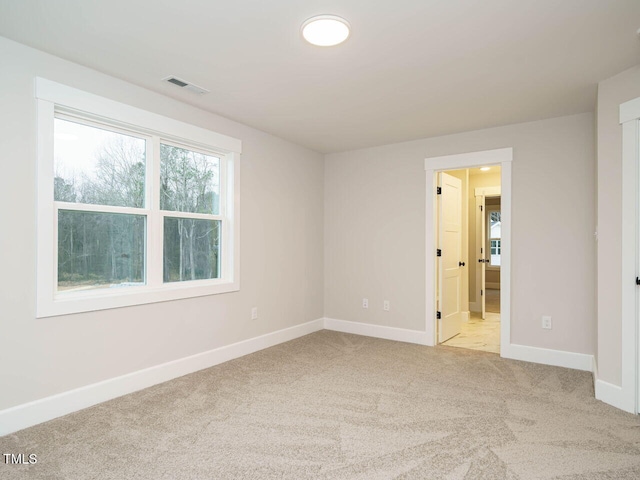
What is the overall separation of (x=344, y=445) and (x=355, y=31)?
2.44m

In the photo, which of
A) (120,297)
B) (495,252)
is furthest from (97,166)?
(495,252)

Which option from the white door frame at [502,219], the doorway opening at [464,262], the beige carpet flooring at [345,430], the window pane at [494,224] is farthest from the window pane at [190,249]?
the window pane at [494,224]

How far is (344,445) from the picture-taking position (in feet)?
7.43

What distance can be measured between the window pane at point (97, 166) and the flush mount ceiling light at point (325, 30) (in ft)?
5.84

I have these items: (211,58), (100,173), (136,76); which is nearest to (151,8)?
(211,58)

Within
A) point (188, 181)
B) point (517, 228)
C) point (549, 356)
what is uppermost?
point (188, 181)

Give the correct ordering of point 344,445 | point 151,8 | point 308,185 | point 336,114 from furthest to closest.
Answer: point 308,185
point 336,114
point 344,445
point 151,8

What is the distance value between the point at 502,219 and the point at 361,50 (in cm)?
252

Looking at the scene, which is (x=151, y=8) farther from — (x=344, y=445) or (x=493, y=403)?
(x=493, y=403)

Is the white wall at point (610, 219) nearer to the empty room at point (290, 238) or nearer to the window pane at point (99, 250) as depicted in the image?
the empty room at point (290, 238)

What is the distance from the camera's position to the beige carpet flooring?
6.65ft

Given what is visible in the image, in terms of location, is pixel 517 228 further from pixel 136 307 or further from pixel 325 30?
pixel 136 307

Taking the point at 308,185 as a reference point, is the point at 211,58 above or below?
above

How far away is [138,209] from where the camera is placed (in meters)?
3.19
